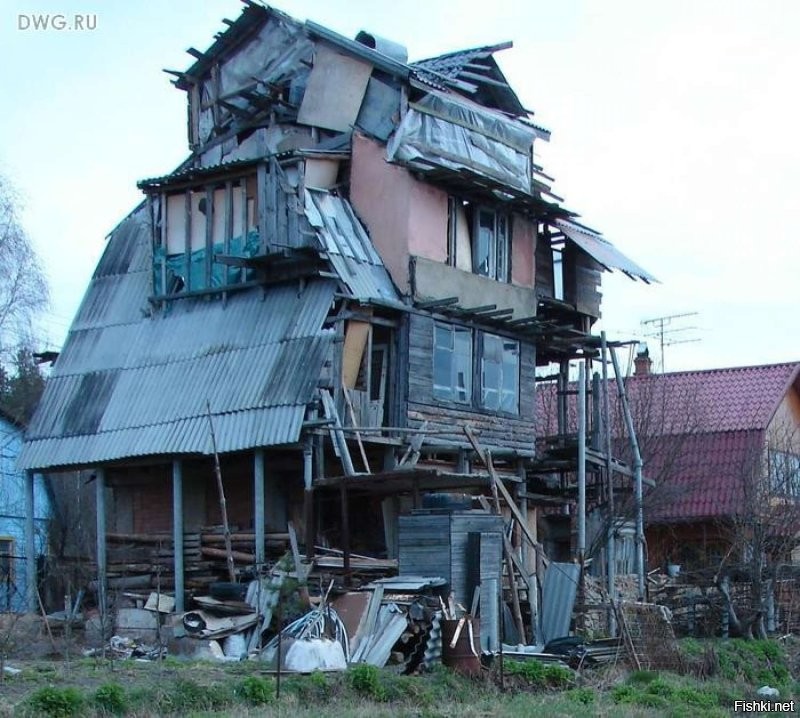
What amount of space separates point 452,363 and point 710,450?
1288 centimetres

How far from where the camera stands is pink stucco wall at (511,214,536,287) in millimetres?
30109

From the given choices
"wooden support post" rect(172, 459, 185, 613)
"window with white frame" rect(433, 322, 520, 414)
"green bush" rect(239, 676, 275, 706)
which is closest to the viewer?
"green bush" rect(239, 676, 275, 706)

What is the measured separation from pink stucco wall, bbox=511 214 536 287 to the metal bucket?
453 inches

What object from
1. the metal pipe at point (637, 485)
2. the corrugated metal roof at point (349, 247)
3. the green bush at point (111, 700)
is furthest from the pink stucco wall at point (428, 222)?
the green bush at point (111, 700)

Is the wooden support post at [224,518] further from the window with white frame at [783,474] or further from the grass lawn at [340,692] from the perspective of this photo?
the window with white frame at [783,474]

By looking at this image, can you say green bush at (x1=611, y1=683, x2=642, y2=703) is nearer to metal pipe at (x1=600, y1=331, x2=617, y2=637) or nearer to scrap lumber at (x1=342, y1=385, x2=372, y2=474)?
scrap lumber at (x1=342, y1=385, x2=372, y2=474)

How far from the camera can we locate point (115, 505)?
29750 mm

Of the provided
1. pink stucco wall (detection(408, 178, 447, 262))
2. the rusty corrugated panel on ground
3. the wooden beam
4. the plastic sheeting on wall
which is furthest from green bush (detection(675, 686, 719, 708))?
the wooden beam

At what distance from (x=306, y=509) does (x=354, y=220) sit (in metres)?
6.42

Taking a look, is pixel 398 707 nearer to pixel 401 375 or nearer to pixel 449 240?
pixel 401 375

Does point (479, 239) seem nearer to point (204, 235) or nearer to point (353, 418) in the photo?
point (204, 235)

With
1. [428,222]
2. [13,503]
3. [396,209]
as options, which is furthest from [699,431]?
[13,503]

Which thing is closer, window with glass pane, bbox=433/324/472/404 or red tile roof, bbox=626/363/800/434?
window with glass pane, bbox=433/324/472/404

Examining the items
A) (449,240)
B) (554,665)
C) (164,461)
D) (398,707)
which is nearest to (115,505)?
(164,461)
